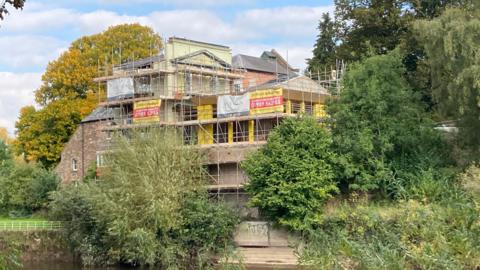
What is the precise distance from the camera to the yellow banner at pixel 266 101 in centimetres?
3572

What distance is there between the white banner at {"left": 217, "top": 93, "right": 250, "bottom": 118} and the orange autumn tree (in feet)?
48.5

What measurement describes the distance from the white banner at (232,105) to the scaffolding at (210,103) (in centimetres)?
31

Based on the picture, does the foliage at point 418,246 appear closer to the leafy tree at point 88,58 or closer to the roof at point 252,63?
the roof at point 252,63

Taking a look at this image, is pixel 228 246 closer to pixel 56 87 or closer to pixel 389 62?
pixel 389 62

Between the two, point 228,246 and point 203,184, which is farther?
point 203,184

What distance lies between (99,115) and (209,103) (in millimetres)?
11663

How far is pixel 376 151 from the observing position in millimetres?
31672

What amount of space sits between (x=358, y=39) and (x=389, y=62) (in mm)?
10285

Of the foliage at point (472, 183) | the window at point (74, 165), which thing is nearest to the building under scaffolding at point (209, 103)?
the window at point (74, 165)

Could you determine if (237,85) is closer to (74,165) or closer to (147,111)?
(147,111)

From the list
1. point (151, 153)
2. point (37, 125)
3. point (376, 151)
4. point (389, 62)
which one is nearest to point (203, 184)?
point (151, 153)

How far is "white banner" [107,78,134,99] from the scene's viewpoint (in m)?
42.2

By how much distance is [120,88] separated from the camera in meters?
42.8

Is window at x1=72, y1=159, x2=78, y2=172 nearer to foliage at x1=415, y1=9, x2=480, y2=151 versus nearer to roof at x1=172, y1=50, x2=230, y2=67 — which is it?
roof at x1=172, y1=50, x2=230, y2=67
